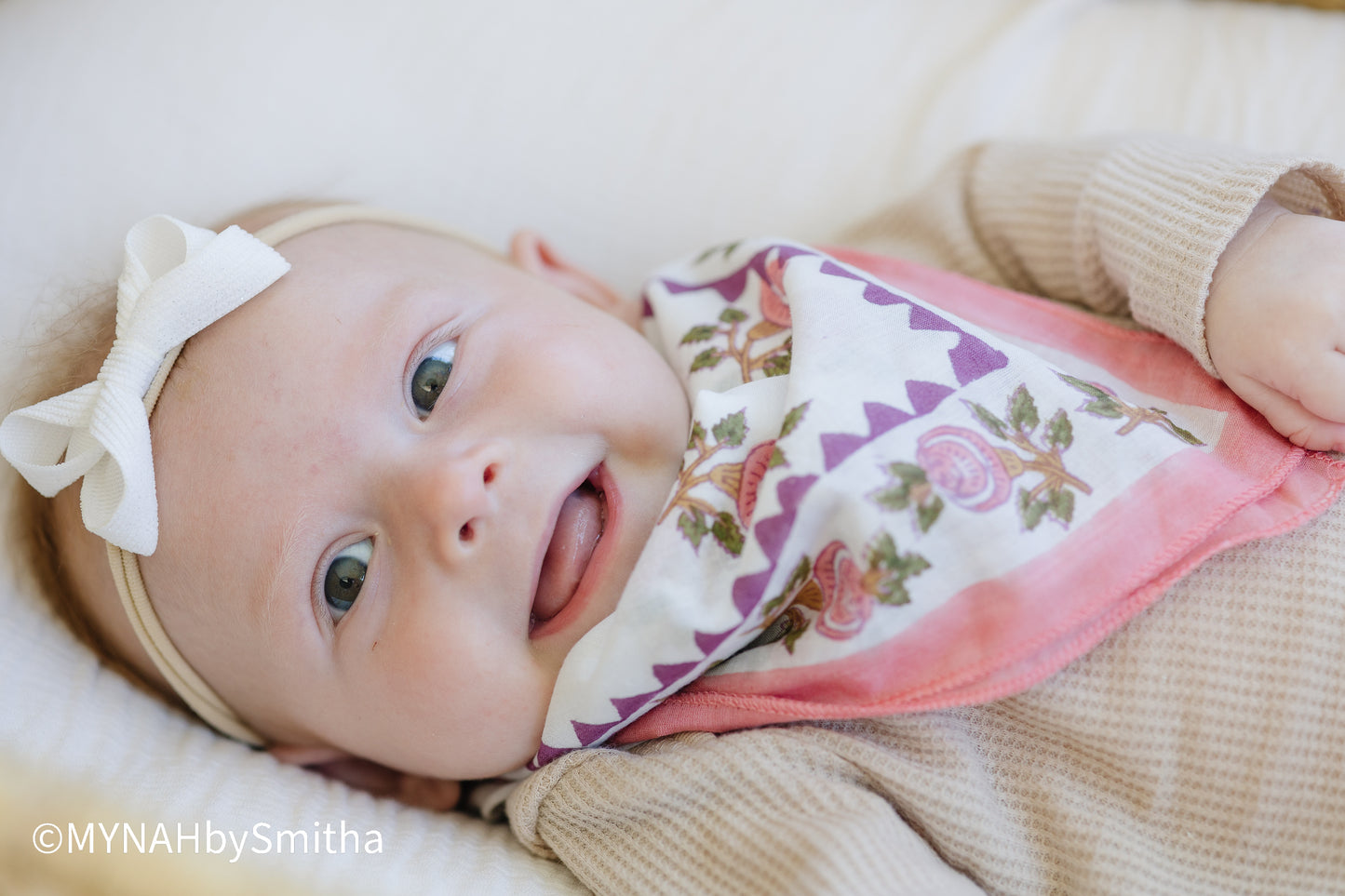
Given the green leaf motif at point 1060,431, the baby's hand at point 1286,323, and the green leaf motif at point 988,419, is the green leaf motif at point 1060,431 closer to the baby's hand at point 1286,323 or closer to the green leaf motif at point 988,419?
the green leaf motif at point 988,419

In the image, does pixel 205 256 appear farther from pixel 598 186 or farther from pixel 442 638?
pixel 598 186

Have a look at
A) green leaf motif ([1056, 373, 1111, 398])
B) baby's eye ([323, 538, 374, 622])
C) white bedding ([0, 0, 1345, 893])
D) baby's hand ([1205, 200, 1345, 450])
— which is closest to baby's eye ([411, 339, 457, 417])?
baby's eye ([323, 538, 374, 622])

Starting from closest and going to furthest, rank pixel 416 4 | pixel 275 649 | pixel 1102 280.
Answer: pixel 275 649 → pixel 1102 280 → pixel 416 4

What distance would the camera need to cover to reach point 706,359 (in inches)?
41.8

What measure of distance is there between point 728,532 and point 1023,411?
28 cm

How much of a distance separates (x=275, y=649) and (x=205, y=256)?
1.20 feet

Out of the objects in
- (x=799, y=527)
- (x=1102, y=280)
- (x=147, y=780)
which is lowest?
(x=147, y=780)

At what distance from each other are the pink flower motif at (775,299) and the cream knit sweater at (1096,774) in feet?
1.18

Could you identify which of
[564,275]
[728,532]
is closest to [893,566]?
[728,532]

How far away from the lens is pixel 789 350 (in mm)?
1005

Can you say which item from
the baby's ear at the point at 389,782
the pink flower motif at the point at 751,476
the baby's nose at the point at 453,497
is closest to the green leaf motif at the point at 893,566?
the pink flower motif at the point at 751,476

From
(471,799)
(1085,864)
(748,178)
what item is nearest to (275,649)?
(471,799)

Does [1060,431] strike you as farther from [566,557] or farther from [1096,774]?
[566,557]

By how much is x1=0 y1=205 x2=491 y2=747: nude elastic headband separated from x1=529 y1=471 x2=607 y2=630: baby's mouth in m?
0.35
